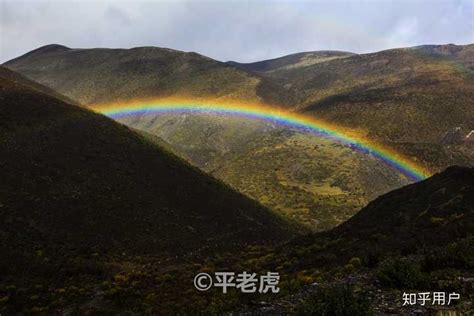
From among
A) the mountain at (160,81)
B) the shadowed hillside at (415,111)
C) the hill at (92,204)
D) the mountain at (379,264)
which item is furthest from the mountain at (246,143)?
the mountain at (379,264)

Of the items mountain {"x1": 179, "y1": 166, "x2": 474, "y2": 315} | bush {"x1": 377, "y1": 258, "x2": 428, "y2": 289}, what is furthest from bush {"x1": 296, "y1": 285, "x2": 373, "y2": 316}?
bush {"x1": 377, "y1": 258, "x2": 428, "y2": 289}

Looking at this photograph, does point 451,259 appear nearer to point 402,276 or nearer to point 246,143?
point 402,276

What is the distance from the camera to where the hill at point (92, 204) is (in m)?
31.4

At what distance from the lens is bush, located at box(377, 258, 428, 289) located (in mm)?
13750

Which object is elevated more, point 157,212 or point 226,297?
point 157,212

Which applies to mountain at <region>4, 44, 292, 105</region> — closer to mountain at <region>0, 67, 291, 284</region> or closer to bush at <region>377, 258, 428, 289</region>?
mountain at <region>0, 67, 291, 284</region>

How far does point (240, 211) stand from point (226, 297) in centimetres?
3131

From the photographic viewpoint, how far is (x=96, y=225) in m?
37.7

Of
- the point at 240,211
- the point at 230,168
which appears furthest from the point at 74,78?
the point at 240,211

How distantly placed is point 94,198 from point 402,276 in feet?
108

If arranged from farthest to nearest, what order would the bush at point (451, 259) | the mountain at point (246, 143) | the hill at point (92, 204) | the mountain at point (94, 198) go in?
the mountain at point (246, 143)
the mountain at point (94, 198)
the hill at point (92, 204)
the bush at point (451, 259)

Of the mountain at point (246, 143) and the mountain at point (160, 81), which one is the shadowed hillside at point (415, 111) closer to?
the mountain at point (246, 143)

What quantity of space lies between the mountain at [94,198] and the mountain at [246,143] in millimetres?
16074

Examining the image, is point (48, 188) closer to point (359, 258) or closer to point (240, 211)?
point (240, 211)
